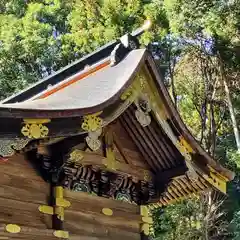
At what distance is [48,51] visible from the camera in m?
18.2

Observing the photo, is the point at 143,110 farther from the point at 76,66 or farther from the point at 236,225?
the point at 236,225

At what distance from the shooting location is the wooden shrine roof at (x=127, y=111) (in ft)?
15.6

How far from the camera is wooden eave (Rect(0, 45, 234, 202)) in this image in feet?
15.5

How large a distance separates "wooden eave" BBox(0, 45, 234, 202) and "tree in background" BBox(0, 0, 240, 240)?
692 centimetres

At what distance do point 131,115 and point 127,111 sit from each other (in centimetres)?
9

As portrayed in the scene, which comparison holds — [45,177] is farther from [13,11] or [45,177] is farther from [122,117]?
[13,11]

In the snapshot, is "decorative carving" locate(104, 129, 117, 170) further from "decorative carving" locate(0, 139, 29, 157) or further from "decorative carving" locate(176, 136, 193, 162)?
"decorative carving" locate(0, 139, 29, 157)

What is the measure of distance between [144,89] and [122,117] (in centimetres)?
43

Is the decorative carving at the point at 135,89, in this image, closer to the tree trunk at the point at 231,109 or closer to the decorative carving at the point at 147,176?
the decorative carving at the point at 147,176

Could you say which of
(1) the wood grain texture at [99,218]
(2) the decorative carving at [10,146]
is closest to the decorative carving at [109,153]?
(1) the wood grain texture at [99,218]

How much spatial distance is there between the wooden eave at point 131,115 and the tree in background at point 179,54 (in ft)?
22.7

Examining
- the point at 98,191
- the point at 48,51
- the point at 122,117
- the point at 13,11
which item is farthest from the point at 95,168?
the point at 13,11

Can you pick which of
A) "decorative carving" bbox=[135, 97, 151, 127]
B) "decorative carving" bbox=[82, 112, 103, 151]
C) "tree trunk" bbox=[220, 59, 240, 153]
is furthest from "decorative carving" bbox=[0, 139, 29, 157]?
"tree trunk" bbox=[220, 59, 240, 153]

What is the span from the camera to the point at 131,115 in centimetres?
588
